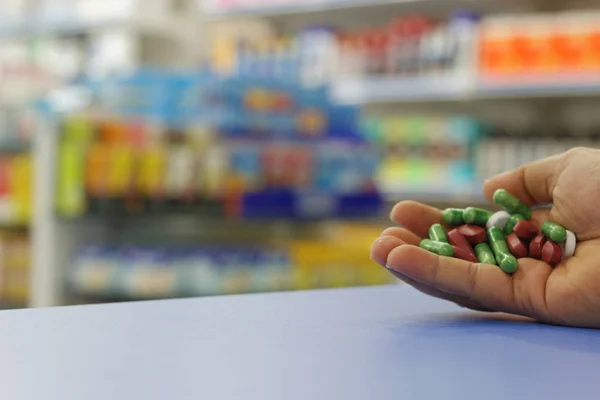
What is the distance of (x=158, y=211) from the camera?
2.88 metres

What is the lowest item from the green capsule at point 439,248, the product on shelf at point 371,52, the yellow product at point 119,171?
the yellow product at point 119,171

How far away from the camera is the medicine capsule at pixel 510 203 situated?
38.8 inches

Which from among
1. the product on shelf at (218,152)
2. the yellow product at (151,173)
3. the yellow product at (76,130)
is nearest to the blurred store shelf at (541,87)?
the product on shelf at (218,152)

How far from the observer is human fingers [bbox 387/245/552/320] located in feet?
2.96

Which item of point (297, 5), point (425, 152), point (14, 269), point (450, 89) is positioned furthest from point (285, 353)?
point (297, 5)

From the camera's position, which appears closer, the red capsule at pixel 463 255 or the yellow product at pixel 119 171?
the red capsule at pixel 463 255

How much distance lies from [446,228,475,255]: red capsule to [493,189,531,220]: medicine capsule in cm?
6

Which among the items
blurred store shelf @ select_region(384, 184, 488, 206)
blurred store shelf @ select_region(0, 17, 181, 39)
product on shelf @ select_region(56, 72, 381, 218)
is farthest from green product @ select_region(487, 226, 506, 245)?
blurred store shelf @ select_region(0, 17, 181, 39)

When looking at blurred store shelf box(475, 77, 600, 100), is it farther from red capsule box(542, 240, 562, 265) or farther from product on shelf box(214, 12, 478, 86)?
red capsule box(542, 240, 562, 265)

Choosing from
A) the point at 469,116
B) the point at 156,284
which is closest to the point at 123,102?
the point at 156,284

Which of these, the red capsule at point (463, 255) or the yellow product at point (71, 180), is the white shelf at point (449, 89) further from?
the red capsule at point (463, 255)

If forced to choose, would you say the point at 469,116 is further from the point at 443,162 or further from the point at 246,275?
the point at 246,275

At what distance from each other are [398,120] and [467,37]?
21.4 inches

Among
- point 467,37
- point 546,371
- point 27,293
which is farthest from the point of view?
point 467,37
